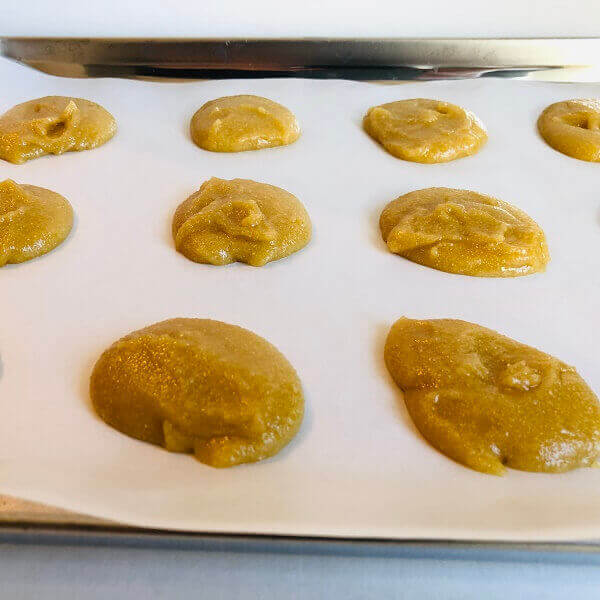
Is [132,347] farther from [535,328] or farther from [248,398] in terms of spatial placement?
[535,328]

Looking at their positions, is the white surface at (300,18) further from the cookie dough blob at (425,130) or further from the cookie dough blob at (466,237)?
the cookie dough blob at (466,237)

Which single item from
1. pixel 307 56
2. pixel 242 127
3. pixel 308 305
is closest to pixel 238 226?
pixel 308 305

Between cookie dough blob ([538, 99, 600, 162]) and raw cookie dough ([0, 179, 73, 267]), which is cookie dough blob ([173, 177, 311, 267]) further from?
cookie dough blob ([538, 99, 600, 162])

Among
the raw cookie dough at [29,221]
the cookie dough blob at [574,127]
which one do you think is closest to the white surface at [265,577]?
the raw cookie dough at [29,221]

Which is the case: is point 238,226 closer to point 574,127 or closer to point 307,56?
point 307,56

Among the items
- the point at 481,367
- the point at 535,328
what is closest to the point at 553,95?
the point at 535,328

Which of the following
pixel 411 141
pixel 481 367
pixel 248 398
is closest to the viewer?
pixel 248 398
